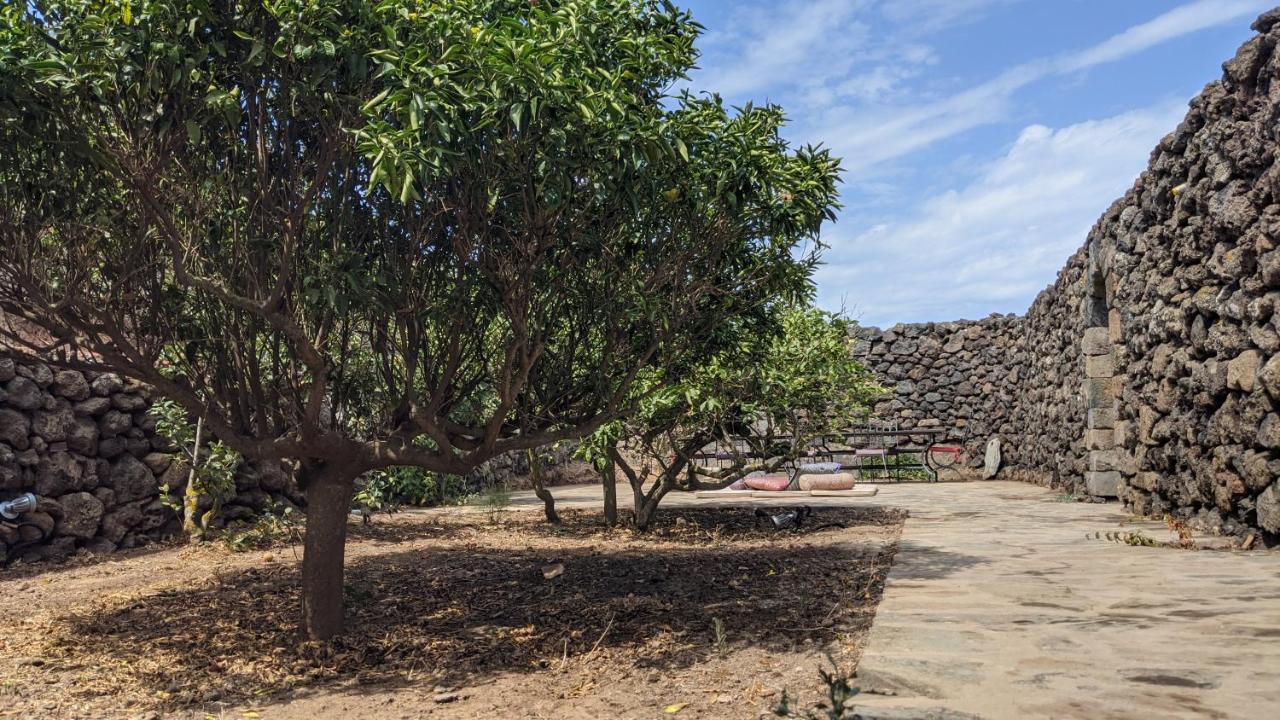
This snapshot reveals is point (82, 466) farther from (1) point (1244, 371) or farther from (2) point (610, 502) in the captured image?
(1) point (1244, 371)

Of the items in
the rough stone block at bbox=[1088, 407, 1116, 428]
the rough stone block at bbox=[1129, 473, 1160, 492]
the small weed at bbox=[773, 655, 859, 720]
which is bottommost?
the small weed at bbox=[773, 655, 859, 720]

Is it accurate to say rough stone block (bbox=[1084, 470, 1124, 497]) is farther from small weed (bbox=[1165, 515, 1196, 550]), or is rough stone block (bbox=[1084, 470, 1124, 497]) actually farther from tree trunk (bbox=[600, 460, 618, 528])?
tree trunk (bbox=[600, 460, 618, 528])

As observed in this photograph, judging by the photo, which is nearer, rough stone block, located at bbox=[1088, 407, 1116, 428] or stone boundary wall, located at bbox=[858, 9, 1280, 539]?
stone boundary wall, located at bbox=[858, 9, 1280, 539]

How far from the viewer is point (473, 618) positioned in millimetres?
5438

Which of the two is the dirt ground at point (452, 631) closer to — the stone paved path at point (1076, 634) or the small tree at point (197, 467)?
the stone paved path at point (1076, 634)

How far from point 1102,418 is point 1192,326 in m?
3.78

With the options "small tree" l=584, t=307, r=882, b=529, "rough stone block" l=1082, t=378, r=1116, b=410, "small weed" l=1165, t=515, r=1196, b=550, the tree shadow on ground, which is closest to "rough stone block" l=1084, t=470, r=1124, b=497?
"rough stone block" l=1082, t=378, r=1116, b=410

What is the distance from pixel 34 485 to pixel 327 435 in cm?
462

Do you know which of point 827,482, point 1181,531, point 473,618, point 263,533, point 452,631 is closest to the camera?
point 452,631

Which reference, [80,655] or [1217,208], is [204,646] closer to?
[80,655]

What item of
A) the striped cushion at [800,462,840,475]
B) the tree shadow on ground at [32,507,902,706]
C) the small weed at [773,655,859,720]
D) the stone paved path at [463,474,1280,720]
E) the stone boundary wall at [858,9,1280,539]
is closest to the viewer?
the small weed at [773,655,859,720]

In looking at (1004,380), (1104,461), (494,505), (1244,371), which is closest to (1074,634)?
(1244,371)

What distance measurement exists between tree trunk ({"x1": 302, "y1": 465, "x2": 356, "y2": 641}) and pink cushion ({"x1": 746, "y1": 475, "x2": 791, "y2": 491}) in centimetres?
1090

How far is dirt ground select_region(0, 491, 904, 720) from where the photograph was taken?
3.95m
